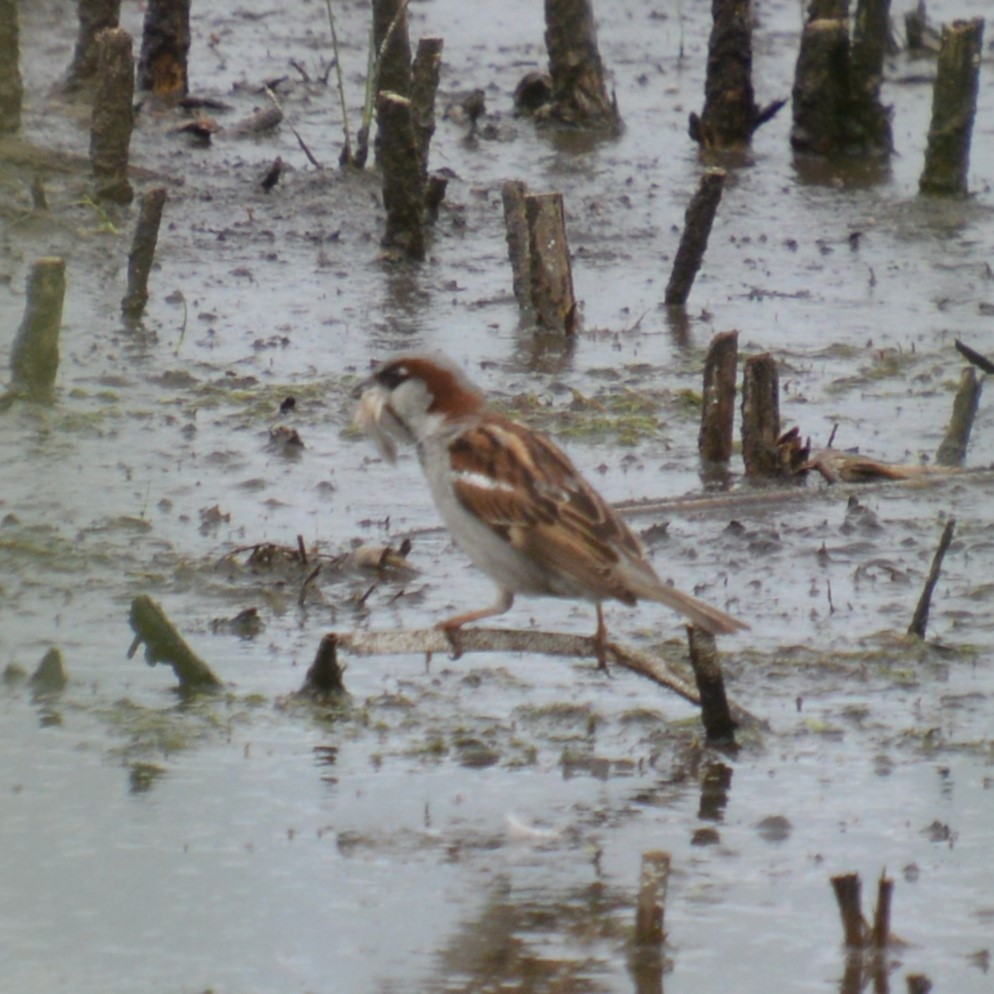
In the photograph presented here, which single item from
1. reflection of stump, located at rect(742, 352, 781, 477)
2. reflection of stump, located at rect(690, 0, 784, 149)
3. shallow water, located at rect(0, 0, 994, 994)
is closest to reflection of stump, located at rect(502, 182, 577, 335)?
shallow water, located at rect(0, 0, 994, 994)

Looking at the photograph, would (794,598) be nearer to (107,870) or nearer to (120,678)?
(120,678)

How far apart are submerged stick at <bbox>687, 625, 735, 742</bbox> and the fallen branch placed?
4.9 inches

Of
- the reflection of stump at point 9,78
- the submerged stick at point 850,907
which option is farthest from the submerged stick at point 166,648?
the reflection of stump at point 9,78

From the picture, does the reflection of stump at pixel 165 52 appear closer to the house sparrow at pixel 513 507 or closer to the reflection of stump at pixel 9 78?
the reflection of stump at pixel 9 78

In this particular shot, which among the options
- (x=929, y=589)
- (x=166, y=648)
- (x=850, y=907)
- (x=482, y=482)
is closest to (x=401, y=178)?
(x=166, y=648)

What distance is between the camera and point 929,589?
6.83 meters

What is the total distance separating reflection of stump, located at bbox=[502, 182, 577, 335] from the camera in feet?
34.9

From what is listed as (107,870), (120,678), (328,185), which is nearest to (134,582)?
(120,678)

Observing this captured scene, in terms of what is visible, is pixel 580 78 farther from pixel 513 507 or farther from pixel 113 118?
pixel 513 507

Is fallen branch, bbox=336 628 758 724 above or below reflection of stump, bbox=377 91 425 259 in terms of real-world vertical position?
below

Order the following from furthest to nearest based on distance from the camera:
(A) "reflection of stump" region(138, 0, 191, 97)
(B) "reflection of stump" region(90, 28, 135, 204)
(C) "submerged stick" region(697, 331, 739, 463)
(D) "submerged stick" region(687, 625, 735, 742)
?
(A) "reflection of stump" region(138, 0, 191, 97)
(B) "reflection of stump" region(90, 28, 135, 204)
(C) "submerged stick" region(697, 331, 739, 463)
(D) "submerged stick" region(687, 625, 735, 742)

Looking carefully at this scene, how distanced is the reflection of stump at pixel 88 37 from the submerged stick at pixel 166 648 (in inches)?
334

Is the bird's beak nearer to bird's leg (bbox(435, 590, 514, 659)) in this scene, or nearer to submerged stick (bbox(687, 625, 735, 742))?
bird's leg (bbox(435, 590, 514, 659))

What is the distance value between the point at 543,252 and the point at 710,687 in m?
5.03
